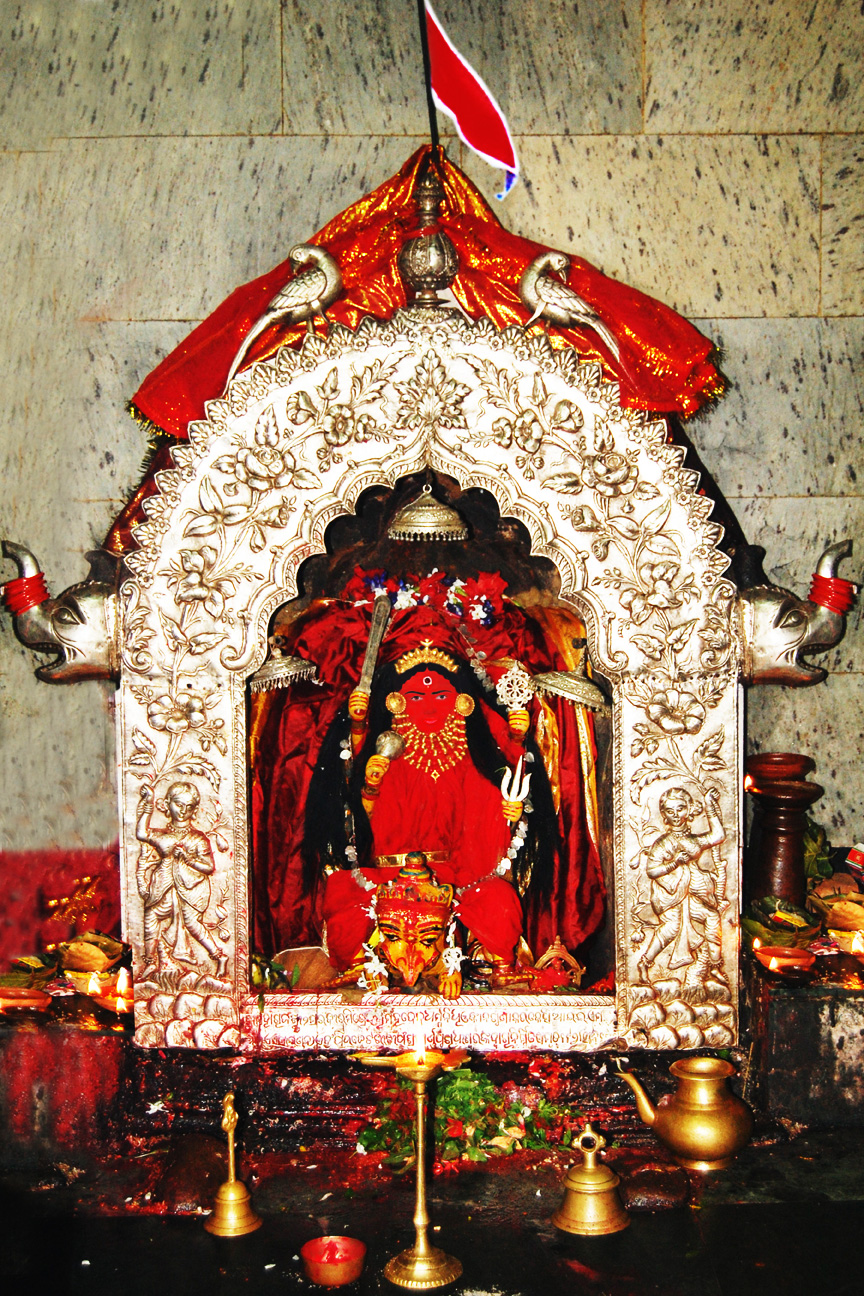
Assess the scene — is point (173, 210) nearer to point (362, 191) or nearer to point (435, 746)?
point (362, 191)

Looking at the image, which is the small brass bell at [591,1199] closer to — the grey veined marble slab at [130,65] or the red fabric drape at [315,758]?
the red fabric drape at [315,758]

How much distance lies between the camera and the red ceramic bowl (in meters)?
3.47

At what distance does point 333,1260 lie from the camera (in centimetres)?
348

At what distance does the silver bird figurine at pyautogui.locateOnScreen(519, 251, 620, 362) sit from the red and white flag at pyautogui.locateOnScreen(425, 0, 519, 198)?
15.7 inches

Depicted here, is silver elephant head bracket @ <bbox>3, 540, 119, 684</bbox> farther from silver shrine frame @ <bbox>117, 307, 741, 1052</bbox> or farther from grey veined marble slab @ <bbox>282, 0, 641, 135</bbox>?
grey veined marble slab @ <bbox>282, 0, 641, 135</bbox>

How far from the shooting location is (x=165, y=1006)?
436 centimetres

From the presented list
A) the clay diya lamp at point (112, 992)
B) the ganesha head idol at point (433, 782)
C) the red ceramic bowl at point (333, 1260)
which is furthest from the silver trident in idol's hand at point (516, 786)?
the red ceramic bowl at point (333, 1260)

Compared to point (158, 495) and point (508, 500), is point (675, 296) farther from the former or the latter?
point (158, 495)

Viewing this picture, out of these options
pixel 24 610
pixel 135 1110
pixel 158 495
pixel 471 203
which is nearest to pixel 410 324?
pixel 471 203

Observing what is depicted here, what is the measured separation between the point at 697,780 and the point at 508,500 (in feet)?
3.92

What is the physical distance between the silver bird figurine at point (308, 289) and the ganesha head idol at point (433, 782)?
1419 millimetres

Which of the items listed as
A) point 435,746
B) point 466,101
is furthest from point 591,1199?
point 466,101

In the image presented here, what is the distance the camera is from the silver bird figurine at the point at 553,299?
4.27 m

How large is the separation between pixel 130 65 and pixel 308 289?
198 cm
